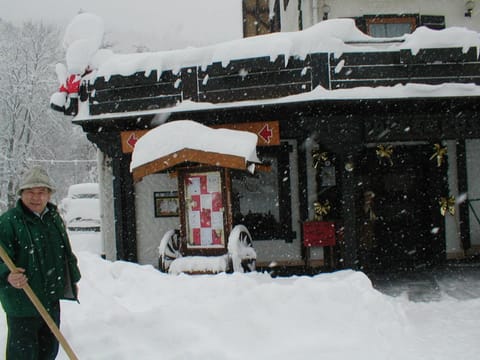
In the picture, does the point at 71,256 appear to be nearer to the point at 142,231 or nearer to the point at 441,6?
the point at 142,231

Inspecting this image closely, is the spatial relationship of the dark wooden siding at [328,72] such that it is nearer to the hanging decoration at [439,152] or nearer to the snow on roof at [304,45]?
the snow on roof at [304,45]

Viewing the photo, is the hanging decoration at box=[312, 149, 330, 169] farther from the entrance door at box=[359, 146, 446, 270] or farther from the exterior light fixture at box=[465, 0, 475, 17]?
the exterior light fixture at box=[465, 0, 475, 17]

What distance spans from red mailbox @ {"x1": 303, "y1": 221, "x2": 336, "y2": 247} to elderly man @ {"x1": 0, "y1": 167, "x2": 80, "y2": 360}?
6.38 m

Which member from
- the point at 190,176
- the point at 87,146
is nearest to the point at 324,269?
the point at 190,176

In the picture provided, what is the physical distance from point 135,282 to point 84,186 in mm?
13191

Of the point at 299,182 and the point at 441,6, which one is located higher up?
the point at 441,6

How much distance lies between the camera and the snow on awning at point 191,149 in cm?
761

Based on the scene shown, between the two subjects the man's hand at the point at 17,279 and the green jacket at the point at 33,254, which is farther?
the green jacket at the point at 33,254

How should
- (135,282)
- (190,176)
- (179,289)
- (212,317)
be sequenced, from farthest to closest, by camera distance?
(190,176) → (135,282) → (179,289) → (212,317)

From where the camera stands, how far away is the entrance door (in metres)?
10.8

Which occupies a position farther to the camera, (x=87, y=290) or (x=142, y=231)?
(x=142, y=231)

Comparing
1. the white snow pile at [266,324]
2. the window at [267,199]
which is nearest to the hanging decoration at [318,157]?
the window at [267,199]

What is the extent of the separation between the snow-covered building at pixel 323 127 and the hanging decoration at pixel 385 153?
0.03m

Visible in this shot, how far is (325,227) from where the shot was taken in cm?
940
